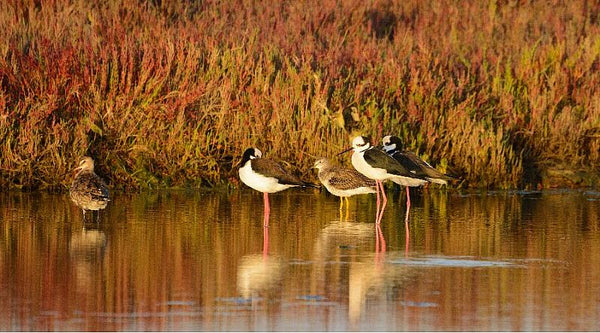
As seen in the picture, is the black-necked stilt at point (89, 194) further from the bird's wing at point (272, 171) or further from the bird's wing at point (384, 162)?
the bird's wing at point (384, 162)

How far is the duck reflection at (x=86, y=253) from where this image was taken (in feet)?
31.0

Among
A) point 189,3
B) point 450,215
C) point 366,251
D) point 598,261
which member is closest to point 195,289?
point 366,251

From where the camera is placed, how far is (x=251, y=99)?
1656cm

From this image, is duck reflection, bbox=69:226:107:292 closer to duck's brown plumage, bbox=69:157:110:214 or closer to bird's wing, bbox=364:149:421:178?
duck's brown plumage, bbox=69:157:110:214

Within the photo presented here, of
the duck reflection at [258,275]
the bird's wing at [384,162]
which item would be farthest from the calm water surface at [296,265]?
the bird's wing at [384,162]

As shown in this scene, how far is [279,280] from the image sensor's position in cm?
952

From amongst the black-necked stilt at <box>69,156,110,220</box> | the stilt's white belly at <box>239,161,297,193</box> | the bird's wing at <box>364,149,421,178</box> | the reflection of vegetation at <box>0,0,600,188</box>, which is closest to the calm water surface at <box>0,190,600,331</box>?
the black-necked stilt at <box>69,156,110,220</box>

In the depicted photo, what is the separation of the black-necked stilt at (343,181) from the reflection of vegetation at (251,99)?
112 cm

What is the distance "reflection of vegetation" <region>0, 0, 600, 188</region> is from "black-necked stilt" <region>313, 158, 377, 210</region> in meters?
1.12

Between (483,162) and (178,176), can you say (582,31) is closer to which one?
(483,162)

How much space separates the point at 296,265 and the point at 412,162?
470cm

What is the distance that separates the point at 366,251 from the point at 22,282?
324 cm

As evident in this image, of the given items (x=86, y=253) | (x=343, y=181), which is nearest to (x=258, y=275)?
(x=86, y=253)

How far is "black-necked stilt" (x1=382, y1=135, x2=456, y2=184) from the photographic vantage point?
14.5 metres
